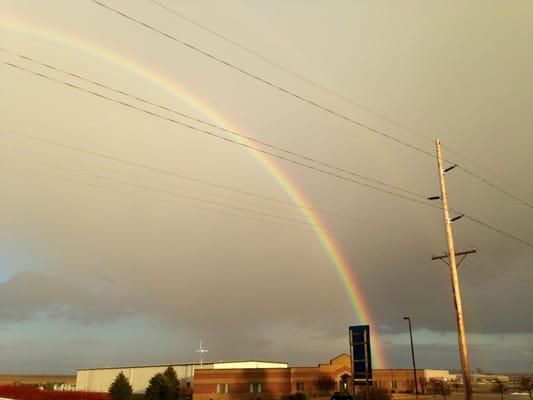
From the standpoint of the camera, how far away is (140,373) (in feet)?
396

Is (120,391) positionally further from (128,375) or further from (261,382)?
(128,375)

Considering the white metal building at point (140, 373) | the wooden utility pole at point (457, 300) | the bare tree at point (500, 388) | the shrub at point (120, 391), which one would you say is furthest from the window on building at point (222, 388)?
the wooden utility pole at point (457, 300)

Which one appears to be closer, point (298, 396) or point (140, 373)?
point (298, 396)

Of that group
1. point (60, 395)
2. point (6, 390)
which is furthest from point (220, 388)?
point (6, 390)

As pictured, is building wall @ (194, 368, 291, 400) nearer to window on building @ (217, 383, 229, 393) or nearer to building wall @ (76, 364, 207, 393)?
window on building @ (217, 383, 229, 393)

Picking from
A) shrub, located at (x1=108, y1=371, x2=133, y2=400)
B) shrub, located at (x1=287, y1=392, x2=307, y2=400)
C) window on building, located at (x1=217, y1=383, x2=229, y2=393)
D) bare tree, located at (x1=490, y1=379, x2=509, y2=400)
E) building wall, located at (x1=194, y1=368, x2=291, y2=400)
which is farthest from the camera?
window on building, located at (x1=217, y1=383, x2=229, y2=393)

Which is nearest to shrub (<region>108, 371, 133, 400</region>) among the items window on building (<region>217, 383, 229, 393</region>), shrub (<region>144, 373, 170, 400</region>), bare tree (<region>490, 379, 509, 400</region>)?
shrub (<region>144, 373, 170, 400</region>)

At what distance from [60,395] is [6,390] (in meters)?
16.9

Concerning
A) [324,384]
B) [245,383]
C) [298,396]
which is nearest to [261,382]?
[245,383]

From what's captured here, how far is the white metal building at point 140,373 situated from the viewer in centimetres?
10750

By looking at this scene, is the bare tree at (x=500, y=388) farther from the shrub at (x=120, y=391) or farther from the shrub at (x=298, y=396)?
the shrub at (x=120, y=391)

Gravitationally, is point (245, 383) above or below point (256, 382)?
below

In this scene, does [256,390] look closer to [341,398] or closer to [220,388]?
[220,388]

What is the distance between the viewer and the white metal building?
107500mm
